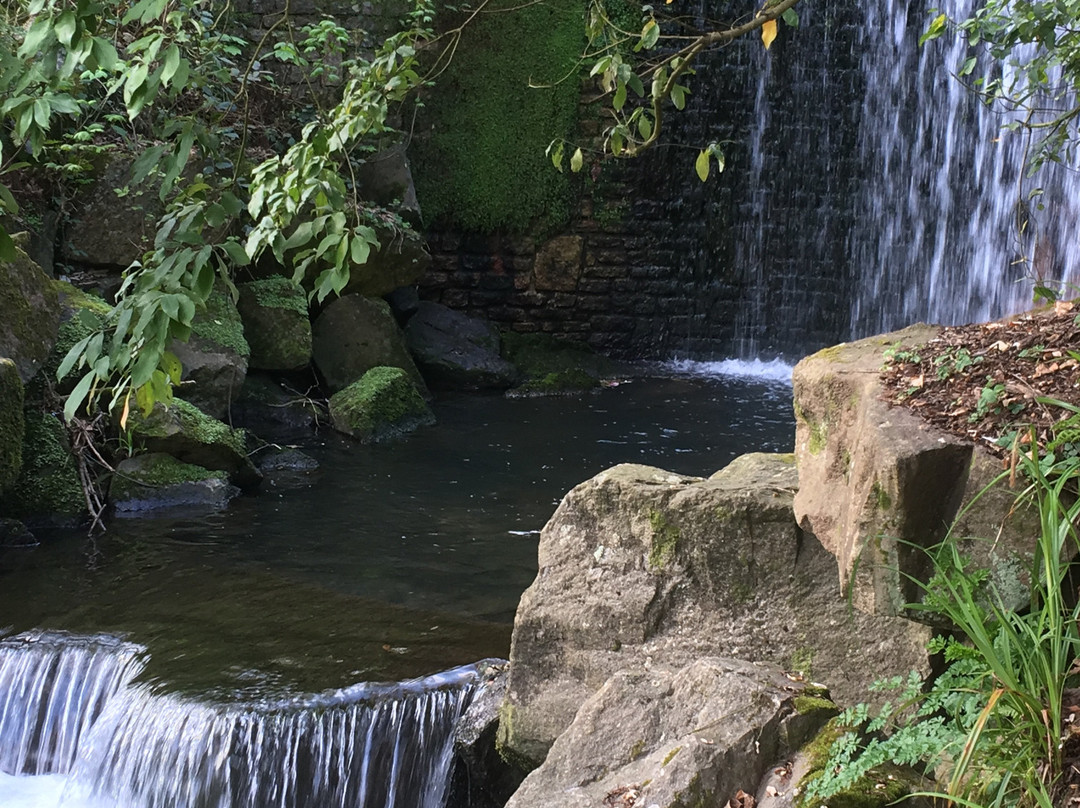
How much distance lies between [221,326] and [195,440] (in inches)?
60.1

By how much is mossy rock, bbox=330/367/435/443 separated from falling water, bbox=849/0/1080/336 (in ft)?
19.1

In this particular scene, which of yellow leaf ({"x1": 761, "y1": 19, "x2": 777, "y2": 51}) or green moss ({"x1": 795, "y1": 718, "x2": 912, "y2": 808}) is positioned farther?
yellow leaf ({"x1": 761, "y1": 19, "x2": 777, "y2": 51})

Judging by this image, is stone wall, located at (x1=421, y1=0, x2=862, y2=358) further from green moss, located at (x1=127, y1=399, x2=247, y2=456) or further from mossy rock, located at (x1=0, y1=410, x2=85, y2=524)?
mossy rock, located at (x1=0, y1=410, x2=85, y2=524)

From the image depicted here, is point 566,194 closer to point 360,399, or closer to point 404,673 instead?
point 360,399

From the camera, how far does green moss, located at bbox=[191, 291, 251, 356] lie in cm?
779

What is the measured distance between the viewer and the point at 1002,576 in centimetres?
247

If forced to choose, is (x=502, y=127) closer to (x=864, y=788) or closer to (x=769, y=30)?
(x=769, y=30)

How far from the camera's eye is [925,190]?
12.1 m

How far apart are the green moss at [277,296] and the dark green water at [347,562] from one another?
1161mm

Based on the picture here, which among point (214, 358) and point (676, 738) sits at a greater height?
point (214, 358)

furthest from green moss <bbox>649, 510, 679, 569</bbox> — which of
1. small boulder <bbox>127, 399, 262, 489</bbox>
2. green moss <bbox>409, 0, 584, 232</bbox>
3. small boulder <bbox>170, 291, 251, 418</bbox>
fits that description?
green moss <bbox>409, 0, 584, 232</bbox>

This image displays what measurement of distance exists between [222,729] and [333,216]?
2.38 m

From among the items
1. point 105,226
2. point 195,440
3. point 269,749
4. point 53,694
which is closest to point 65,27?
point 269,749

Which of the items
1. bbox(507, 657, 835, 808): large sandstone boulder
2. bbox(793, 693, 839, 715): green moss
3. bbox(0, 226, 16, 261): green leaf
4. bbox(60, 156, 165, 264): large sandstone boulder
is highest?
bbox(60, 156, 165, 264): large sandstone boulder
